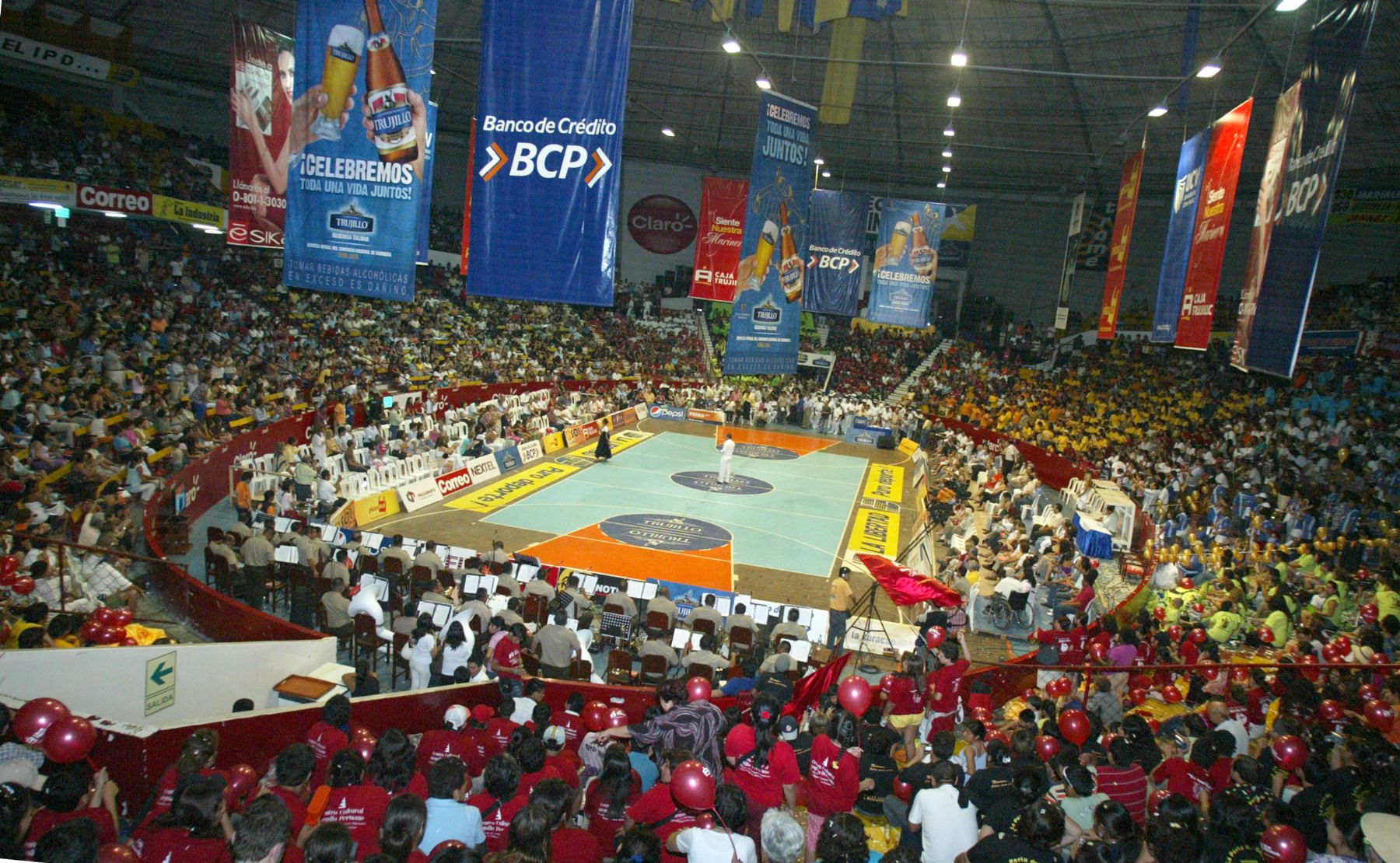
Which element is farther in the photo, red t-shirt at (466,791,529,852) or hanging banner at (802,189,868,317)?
hanging banner at (802,189,868,317)

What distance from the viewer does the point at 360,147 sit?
377 inches

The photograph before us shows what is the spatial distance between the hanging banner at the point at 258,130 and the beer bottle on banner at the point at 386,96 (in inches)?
208

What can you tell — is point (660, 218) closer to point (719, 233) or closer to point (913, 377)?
point (913, 377)

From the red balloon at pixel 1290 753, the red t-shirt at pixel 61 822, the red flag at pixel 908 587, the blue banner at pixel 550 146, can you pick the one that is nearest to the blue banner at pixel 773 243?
the red flag at pixel 908 587

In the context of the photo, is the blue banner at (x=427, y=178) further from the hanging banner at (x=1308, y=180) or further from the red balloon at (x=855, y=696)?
the hanging banner at (x=1308, y=180)

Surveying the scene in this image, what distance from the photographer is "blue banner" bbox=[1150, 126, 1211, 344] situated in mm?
14164

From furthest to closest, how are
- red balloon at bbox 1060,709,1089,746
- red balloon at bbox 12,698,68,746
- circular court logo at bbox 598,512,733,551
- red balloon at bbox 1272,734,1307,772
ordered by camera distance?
1. circular court logo at bbox 598,512,733,551
2. red balloon at bbox 1060,709,1089,746
3. red balloon at bbox 1272,734,1307,772
4. red balloon at bbox 12,698,68,746

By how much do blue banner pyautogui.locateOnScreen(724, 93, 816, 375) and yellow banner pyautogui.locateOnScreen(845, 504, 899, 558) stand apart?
587cm

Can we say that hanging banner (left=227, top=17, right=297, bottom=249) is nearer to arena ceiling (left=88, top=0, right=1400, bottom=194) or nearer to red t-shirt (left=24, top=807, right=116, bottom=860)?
arena ceiling (left=88, top=0, right=1400, bottom=194)

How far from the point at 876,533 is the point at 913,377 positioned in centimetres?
2463

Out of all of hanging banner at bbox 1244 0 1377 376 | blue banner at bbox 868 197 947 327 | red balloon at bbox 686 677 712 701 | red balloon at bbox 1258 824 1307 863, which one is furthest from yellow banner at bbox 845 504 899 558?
red balloon at bbox 1258 824 1307 863

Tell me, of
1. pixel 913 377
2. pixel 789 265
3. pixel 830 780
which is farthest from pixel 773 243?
pixel 913 377

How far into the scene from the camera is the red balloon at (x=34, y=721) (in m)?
5.00

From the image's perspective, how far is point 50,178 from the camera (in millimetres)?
24047
